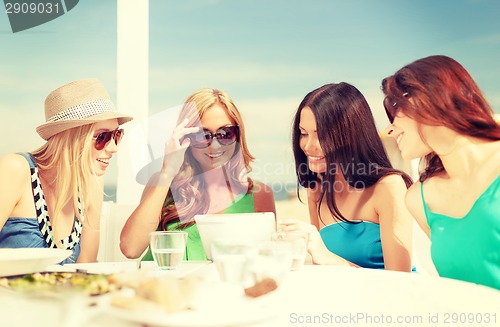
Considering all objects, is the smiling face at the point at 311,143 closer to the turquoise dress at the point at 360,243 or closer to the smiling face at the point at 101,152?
the turquoise dress at the point at 360,243

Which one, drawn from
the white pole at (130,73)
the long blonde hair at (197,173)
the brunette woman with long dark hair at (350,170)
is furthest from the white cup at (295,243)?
the white pole at (130,73)

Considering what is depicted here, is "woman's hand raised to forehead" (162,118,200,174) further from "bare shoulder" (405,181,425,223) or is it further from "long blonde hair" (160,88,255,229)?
"bare shoulder" (405,181,425,223)

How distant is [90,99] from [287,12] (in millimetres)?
4221

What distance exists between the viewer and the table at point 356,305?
0.95m

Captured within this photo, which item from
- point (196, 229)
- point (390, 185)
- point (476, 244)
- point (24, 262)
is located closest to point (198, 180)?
point (196, 229)

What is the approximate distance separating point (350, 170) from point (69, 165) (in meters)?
1.19

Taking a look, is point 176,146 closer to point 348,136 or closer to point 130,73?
point 348,136

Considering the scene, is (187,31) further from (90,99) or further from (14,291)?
(14,291)

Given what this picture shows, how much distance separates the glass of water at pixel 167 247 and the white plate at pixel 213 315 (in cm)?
50

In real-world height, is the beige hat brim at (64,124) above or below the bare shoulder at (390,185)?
above

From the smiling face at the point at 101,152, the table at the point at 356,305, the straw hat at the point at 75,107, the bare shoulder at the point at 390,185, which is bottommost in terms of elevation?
the table at the point at 356,305

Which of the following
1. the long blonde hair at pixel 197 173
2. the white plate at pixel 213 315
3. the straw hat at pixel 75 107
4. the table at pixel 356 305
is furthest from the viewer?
the long blonde hair at pixel 197 173

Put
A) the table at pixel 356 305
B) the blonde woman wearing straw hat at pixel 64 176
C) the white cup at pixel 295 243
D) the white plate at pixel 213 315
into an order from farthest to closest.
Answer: the blonde woman wearing straw hat at pixel 64 176
the white cup at pixel 295 243
the table at pixel 356 305
the white plate at pixel 213 315

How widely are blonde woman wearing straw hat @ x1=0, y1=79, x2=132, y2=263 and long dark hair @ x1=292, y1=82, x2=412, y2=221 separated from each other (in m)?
0.90
